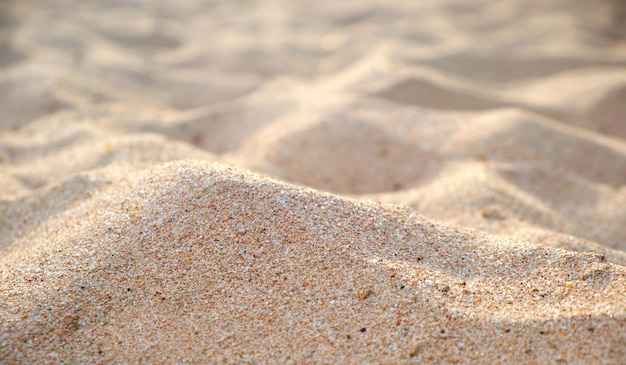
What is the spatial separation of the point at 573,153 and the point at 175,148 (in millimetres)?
2249

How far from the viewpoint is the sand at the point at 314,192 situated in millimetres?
1412

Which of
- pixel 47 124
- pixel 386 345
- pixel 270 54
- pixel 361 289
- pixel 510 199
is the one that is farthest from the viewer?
pixel 270 54

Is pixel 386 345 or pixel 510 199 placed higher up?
pixel 386 345

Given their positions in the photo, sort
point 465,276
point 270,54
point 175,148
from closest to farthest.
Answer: point 465,276 < point 175,148 < point 270,54

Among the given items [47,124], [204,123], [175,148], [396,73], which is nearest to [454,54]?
[396,73]

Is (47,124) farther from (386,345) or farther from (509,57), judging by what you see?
(509,57)

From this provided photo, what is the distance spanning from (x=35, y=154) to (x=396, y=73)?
2605mm

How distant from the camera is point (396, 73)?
13.3 feet

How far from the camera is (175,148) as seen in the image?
270 cm

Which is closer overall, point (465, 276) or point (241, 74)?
point (465, 276)

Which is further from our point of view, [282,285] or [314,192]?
[314,192]

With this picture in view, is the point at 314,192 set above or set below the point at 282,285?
above

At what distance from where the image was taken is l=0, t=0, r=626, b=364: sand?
4.63 ft

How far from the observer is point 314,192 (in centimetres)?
182
